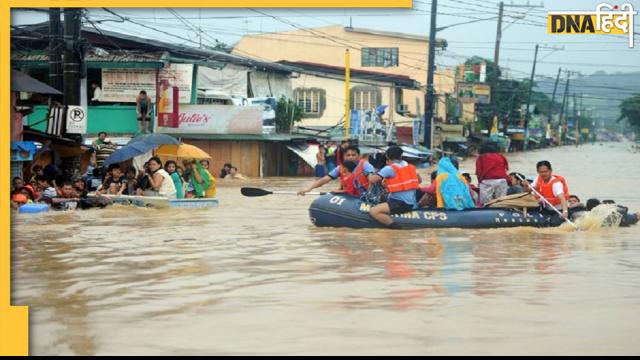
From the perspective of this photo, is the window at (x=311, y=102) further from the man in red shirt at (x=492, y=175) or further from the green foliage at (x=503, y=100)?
the man in red shirt at (x=492, y=175)

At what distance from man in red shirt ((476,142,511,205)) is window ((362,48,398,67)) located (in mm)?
43492

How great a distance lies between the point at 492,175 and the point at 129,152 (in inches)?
319

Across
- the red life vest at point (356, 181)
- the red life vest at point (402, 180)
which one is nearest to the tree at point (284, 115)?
the red life vest at point (356, 181)

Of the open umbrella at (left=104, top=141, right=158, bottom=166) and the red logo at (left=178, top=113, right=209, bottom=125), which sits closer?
the open umbrella at (left=104, top=141, right=158, bottom=166)

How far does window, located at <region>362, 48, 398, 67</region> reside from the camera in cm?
6019

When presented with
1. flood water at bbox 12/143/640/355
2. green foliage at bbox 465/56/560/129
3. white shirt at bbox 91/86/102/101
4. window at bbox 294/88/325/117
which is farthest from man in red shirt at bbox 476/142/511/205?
green foliage at bbox 465/56/560/129

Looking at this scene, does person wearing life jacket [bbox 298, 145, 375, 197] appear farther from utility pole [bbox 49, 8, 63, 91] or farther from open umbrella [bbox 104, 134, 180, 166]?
utility pole [bbox 49, 8, 63, 91]

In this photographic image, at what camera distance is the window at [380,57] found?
60.2 m

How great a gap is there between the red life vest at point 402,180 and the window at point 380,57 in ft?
147

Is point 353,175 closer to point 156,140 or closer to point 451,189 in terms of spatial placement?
Answer: point 451,189

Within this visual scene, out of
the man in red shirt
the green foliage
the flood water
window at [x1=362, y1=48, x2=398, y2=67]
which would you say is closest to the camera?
the flood water

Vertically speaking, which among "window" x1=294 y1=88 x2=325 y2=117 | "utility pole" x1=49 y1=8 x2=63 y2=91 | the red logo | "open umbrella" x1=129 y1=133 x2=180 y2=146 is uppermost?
"utility pole" x1=49 y1=8 x2=63 y2=91

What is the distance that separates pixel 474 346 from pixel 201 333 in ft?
6.97

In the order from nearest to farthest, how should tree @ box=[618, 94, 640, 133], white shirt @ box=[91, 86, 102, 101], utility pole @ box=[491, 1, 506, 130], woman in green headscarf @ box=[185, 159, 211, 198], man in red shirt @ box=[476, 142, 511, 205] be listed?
man in red shirt @ box=[476, 142, 511, 205], woman in green headscarf @ box=[185, 159, 211, 198], white shirt @ box=[91, 86, 102, 101], utility pole @ box=[491, 1, 506, 130], tree @ box=[618, 94, 640, 133]
